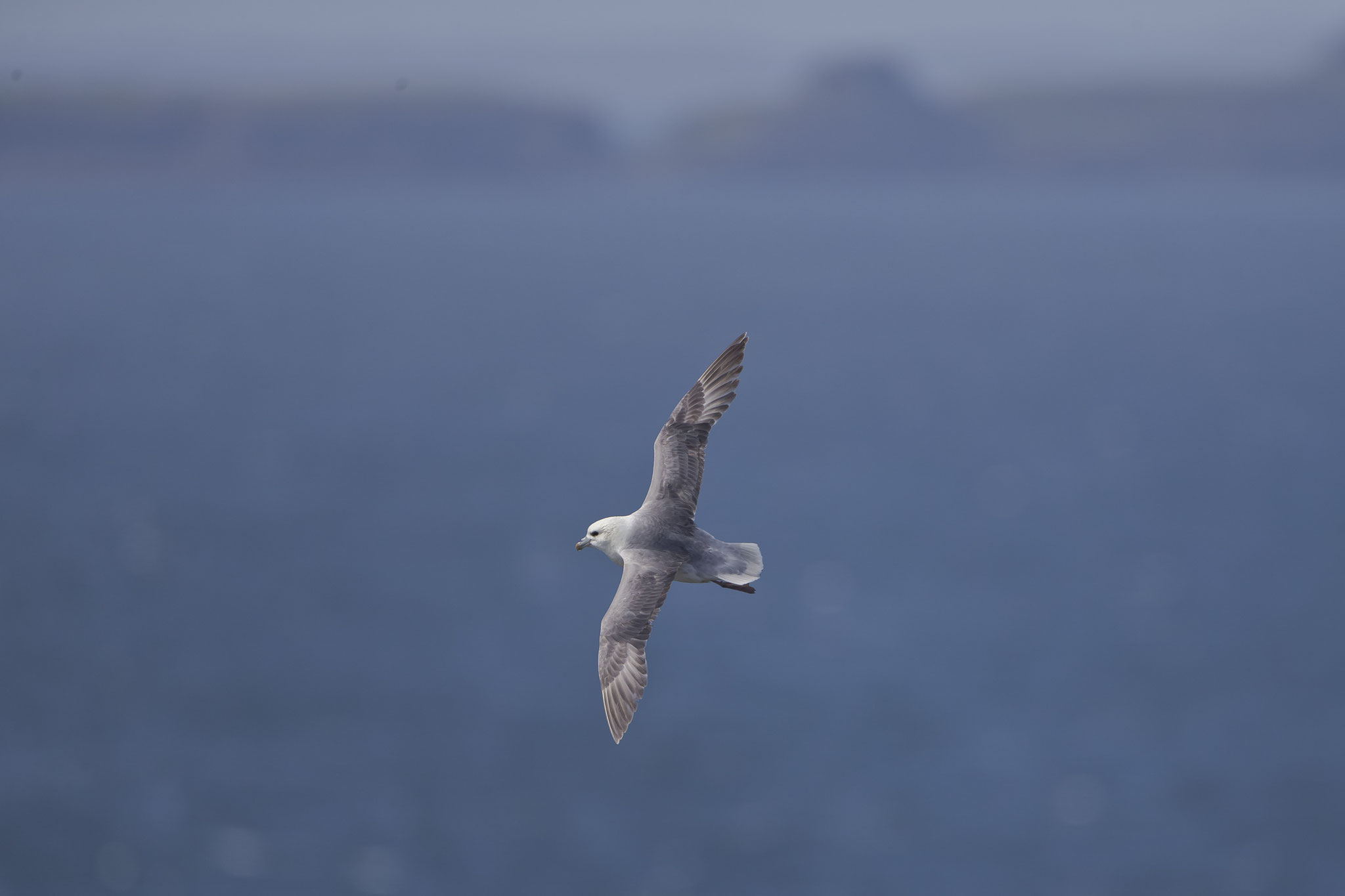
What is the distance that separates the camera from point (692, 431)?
16938mm

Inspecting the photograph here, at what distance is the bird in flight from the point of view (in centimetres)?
1456

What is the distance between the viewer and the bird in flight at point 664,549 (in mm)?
14562

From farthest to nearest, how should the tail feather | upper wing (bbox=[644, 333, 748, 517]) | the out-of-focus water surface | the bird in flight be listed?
1. the out-of-focus water surface
2. upper wing (bbox=[644, 333, 748, 517])
3. the tail feather
4. the bird in flight

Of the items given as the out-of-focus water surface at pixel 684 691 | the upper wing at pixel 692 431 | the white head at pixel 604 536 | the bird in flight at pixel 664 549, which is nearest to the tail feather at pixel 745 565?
the bird in flight at pixel 664 549

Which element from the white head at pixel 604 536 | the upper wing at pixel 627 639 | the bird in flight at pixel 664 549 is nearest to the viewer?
the upper wing at pixel 627 639

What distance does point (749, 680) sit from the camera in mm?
127812

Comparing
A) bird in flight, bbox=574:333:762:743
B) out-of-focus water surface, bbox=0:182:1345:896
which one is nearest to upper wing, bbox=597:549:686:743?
bird in flight, bbox=574:333:762:743

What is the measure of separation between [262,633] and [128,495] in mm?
53306

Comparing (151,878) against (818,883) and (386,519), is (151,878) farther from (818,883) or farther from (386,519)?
(386,519)

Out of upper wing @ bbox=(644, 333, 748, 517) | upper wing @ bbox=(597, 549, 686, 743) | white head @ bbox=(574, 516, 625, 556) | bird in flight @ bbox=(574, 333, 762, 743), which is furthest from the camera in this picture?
upper wing @ bbox=(644, 333, 748, 517)

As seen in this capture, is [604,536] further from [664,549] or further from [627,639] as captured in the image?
[627,639]

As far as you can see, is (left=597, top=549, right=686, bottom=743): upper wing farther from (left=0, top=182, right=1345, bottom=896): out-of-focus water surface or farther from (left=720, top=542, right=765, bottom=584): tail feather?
(left=0, top=182, right=1345, bottom=896): out-of-focus water surface

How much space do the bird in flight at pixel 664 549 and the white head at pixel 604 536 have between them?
0.01 m

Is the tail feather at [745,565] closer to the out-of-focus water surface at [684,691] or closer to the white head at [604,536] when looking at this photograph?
the white head at [604,536]
